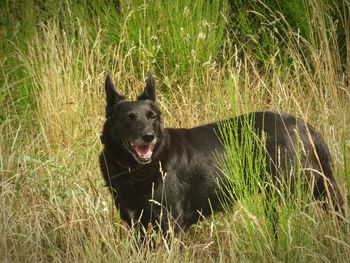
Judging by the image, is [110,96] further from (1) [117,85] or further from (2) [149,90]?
(1) [117,85]

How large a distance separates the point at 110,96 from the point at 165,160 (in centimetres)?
61

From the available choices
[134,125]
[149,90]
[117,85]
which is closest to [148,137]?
[134,125]

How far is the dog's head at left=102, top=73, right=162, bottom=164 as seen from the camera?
530cm

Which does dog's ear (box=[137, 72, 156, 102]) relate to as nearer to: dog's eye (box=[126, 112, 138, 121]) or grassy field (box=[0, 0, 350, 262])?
dog's eye (box=[126, 112, 138, 121])

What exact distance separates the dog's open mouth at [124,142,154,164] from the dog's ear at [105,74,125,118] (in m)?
0.34

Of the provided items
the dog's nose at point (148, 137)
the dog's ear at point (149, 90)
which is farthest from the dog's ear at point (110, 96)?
the dog's nose at point (148, 137)

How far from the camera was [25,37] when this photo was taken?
8.38 m

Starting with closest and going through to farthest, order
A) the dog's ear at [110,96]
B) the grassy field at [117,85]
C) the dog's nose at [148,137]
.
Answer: the dog's nose at [148,137]
the grassy field at [117,85]
the dog's ear at [110,96]

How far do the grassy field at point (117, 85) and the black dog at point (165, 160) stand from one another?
173 millimetres

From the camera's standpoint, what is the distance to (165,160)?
5.46 meters

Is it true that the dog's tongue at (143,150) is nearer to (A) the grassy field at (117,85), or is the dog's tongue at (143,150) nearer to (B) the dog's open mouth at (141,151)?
(B) the dog's open mouth at (141,151)

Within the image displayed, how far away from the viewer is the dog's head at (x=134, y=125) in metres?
5.30

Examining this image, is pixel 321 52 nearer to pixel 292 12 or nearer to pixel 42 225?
pixel 292 12

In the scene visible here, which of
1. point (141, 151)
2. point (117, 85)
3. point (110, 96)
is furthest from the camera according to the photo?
point (117, 85)
